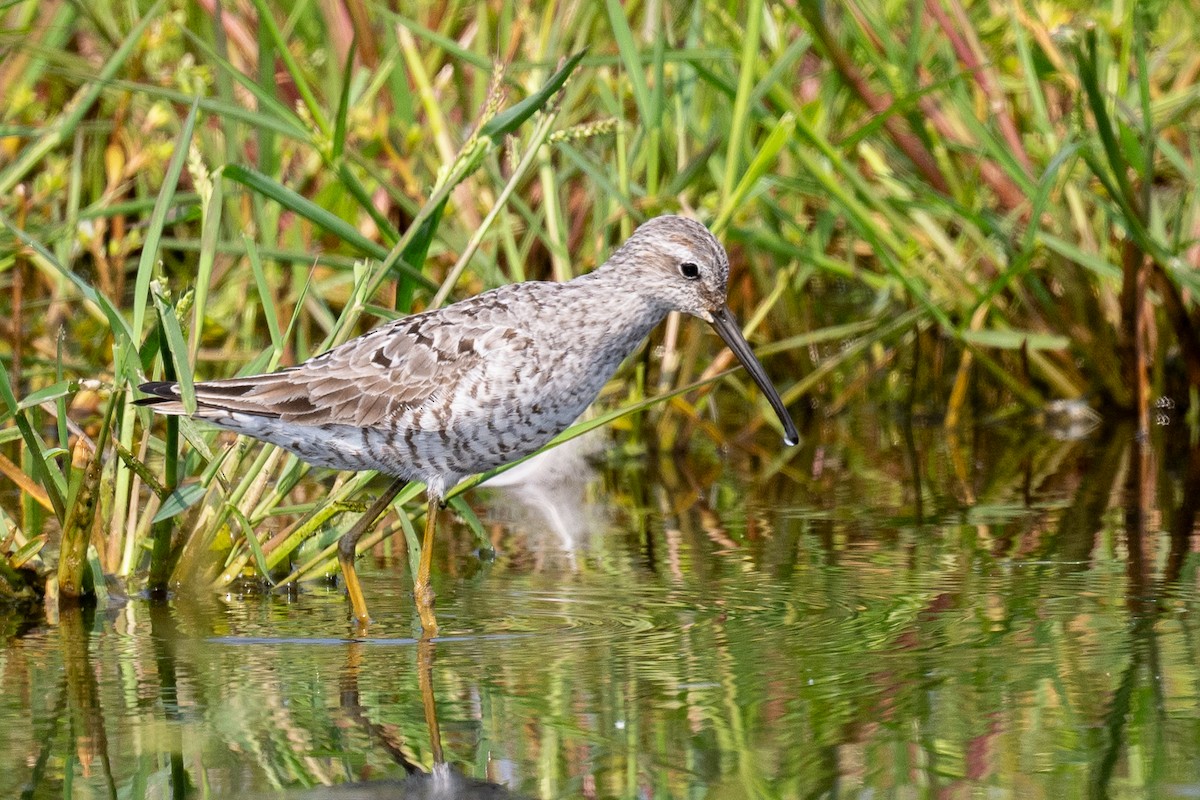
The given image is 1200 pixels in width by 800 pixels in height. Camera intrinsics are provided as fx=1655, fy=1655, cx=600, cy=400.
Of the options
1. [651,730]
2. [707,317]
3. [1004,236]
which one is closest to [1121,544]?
[707,317]

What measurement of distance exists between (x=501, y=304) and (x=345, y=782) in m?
2.07

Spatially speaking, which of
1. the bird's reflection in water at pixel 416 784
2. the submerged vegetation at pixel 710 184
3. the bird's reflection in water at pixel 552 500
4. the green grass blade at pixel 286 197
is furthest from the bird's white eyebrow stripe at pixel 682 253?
the bird's reflection in water at pixel 416 784

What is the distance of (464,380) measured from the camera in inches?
192

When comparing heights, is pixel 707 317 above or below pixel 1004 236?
below

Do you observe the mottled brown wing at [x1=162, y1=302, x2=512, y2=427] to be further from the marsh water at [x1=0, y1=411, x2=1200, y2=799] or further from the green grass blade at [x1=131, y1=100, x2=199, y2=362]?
the marsh water at [x1=0, y1=411, x2=1200, y2=799]

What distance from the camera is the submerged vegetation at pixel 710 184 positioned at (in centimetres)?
648

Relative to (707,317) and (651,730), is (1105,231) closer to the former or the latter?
(707,317)

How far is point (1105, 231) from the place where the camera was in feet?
24.4

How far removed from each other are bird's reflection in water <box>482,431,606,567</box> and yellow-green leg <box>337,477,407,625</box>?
0.64 metres

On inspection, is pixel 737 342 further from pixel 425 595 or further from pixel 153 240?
pixel 153 240

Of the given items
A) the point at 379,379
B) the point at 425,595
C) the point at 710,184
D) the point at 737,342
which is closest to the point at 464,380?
the point at 379,379

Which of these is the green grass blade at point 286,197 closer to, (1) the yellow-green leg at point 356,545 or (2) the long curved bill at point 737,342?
(1) the yellow-green leg at point 356,545

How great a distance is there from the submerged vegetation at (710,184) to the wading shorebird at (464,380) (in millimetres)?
419

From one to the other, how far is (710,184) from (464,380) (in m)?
2.86
